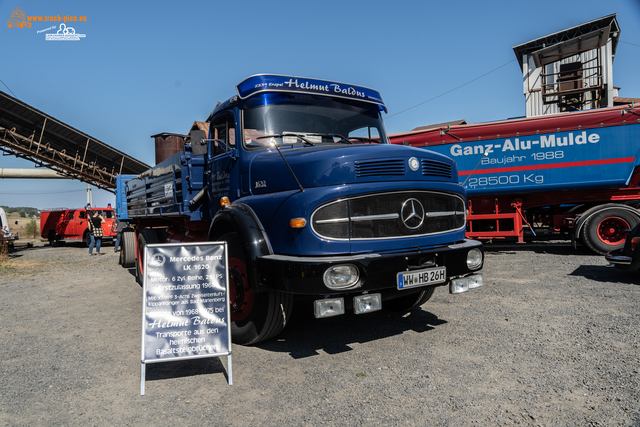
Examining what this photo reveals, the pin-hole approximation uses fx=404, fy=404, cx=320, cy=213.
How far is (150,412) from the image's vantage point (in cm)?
276

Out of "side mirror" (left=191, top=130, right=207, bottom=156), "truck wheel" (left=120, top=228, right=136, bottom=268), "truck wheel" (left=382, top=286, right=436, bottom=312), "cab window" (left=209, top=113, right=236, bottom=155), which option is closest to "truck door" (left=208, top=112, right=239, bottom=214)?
"cab window" (left=209, top=113, right=236, bottom=155)

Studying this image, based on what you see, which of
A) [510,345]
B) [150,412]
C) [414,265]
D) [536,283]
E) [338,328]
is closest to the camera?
[150,412]

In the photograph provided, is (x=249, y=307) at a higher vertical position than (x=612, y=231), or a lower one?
lower

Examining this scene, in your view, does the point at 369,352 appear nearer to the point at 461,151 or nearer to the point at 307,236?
the point at 307,236

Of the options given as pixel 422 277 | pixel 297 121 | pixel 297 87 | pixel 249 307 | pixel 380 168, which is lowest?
pixel 249 307

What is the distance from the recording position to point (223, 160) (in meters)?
4.68

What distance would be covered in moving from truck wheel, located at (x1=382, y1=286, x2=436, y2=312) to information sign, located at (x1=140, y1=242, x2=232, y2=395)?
8.09ft

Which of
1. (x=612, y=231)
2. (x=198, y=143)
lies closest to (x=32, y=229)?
(x=198, y=143)

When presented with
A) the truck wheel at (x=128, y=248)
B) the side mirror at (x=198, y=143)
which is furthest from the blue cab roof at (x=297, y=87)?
the truck wheel at (x=128, y=248)

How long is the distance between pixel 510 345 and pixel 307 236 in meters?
2.23

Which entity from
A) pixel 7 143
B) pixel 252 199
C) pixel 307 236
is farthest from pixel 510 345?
pixel 7 143

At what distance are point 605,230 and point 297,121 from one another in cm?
828

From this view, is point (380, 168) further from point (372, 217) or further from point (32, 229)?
point (32, 229)

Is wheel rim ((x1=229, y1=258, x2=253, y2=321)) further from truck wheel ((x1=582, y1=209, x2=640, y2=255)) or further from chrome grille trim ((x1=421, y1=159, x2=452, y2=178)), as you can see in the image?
truck wheel ((x1=582, y1=209, x2=640, y2=255))
